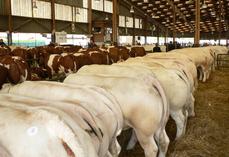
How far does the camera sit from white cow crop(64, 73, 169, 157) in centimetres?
380

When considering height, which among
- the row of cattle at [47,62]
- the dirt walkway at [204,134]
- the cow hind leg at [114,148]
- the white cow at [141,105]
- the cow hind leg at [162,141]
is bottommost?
the dirt walkway at [204,134]

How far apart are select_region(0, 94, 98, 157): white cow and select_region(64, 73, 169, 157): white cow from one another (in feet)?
4.82

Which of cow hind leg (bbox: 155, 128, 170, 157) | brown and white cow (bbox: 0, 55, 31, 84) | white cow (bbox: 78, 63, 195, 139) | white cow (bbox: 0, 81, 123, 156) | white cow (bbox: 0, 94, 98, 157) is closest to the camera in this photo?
white cow (bbox: 0, 94, 98, 157)

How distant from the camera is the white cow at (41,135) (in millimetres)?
2236

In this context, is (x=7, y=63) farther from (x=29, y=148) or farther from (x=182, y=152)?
(x=29, y=148)

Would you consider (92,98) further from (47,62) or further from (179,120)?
(47,62)

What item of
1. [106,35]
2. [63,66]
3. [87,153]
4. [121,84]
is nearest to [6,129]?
[87,153]

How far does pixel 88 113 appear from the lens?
2807mm

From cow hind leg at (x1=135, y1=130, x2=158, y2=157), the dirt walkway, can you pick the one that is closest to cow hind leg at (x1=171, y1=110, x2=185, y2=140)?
the dirt walkway

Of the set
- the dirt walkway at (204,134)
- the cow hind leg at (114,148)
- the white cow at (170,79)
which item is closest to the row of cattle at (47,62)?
the white cow at (170,79)

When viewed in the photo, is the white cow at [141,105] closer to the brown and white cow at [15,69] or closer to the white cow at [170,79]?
the white cow at [170,79]

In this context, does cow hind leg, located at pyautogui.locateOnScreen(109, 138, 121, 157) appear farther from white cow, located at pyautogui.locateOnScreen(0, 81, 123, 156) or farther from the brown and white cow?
the brown and white cow

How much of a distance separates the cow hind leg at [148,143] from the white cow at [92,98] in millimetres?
501

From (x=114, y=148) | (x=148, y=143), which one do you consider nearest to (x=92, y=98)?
(x=114, y=148)
